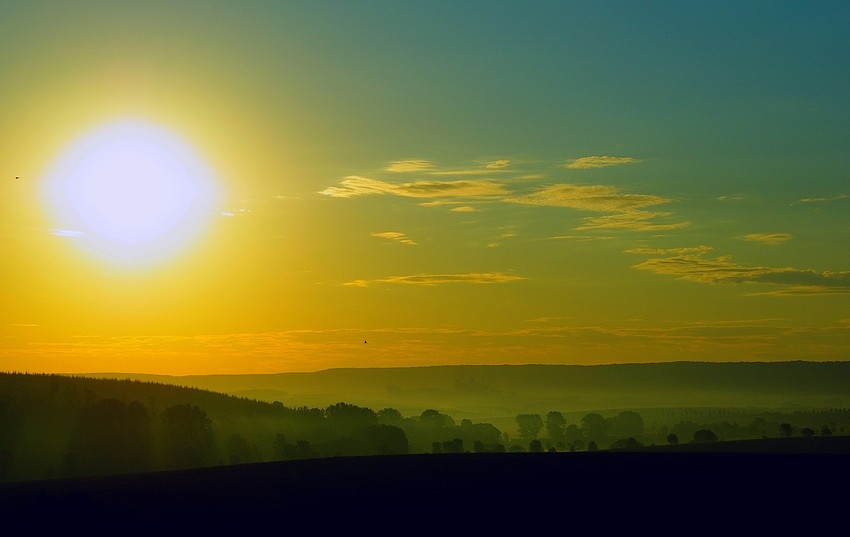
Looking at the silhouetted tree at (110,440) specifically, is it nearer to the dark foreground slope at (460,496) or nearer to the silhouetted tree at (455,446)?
the silhouetted tree at (455,446)

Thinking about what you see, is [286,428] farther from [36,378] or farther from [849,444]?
[849,444]

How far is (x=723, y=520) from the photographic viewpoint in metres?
41.8

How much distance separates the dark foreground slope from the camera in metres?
42.5

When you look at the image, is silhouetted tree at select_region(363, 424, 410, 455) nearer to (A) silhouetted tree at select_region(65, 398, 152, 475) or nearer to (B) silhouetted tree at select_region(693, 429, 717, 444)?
(A) silhouetted tree at select_region(65, 398, 152, 475)

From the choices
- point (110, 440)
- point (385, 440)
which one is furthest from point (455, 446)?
point (110, 440)

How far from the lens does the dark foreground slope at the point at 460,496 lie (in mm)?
42469

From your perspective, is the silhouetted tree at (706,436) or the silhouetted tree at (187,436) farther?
the silhouetted tree at (706,436)

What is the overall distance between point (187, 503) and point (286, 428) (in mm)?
140785

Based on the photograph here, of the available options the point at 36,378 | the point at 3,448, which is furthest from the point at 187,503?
the point at 36,378

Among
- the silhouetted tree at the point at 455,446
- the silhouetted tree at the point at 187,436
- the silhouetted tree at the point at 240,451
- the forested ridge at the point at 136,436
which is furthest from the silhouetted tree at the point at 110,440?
the silhouetted tree at the point at 455,446

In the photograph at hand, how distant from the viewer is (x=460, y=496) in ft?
164

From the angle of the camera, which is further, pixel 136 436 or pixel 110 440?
pixel 136 436

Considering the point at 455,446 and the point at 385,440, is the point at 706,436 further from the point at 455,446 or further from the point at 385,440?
the point at 385,440

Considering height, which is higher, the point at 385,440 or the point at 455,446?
the point at 385,440
